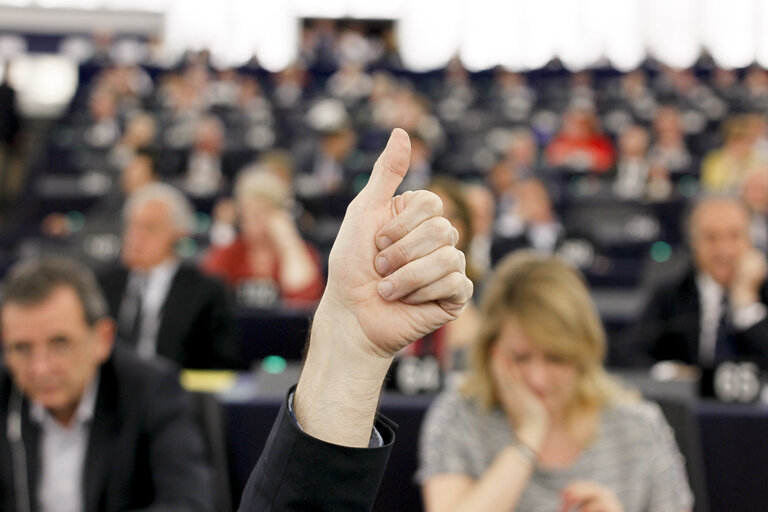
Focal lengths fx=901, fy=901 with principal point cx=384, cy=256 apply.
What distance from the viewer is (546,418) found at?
5.25ft

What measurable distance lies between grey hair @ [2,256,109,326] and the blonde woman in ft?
2.38

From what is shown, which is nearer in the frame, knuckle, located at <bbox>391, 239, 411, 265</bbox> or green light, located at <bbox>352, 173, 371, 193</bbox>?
knuckle, located at <bbox>391, 239, 411, 265</bbox>

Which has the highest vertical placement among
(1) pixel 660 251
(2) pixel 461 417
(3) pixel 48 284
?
(3) pixel 48 284

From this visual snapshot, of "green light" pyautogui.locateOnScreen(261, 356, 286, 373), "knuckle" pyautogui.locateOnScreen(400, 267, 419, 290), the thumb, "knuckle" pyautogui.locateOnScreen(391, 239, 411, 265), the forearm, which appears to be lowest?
"green light" pyautogui.locateOnScreen(261, 356, 286, 373)

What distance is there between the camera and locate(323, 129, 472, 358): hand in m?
0.79

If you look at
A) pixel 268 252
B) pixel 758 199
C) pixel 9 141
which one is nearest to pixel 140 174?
pixel 268 252

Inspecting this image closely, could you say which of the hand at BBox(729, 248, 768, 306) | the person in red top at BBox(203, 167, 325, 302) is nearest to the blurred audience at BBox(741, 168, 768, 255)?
the hand at BBox(729, 248, 768, 306)

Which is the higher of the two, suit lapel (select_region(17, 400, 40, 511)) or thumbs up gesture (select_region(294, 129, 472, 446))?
thumbs up gesture (select_region(294, 129, 472, 446))

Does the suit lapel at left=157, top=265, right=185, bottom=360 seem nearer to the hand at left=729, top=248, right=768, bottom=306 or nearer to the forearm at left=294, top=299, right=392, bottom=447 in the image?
the hand at left=729, top=248, right=768, bottom=306

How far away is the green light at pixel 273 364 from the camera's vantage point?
2678mm

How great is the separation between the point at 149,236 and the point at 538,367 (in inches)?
81.3

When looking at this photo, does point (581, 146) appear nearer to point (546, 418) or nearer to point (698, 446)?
point (698, 446)

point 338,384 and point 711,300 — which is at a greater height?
point 338,384

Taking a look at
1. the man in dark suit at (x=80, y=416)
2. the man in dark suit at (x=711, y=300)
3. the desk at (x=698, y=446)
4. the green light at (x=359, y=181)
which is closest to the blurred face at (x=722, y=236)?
the man in dark suit at (x=711, y=300)
